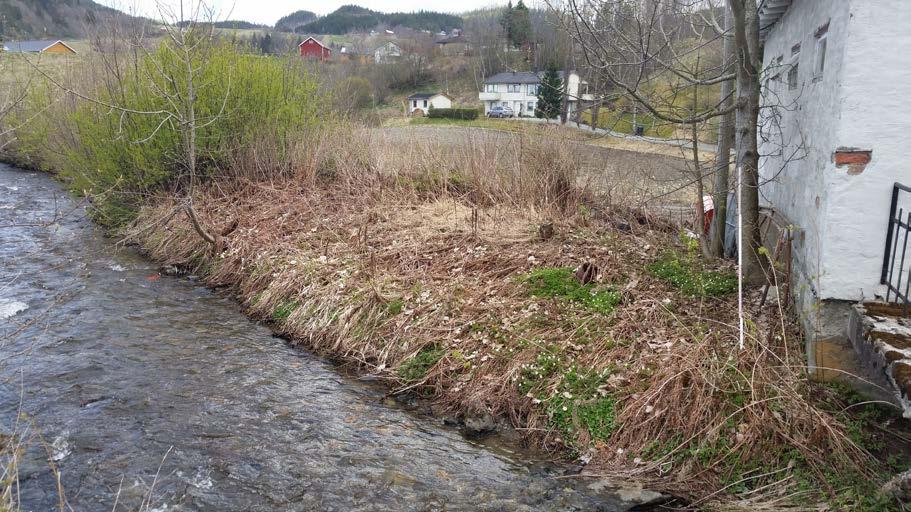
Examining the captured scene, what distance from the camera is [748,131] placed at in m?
6.34

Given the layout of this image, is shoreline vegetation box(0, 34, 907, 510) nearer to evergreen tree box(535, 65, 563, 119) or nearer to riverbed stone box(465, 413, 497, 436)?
riverbed stone box(465, 413, 497, 436)

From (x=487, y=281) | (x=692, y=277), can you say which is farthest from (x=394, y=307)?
(x=692, y=277)

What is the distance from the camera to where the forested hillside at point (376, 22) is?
145788 millimetres

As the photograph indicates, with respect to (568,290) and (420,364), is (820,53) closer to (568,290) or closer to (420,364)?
(568,290)

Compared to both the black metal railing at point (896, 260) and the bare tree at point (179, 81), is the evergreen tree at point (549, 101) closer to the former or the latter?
the black metal railing at point (896, 260)

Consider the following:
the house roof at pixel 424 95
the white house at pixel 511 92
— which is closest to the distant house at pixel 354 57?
the house roof at pixel 424 95

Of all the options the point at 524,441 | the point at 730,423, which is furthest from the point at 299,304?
the point at 730,423

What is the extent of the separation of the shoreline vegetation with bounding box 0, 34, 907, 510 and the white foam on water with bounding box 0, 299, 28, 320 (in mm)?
2012

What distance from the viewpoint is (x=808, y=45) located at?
20.0 ft

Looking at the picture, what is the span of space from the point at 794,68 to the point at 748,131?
1.29m

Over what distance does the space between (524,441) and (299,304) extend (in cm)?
387

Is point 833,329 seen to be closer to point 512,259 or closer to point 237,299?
point 512,259

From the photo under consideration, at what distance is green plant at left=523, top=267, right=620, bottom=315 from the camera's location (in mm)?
6523

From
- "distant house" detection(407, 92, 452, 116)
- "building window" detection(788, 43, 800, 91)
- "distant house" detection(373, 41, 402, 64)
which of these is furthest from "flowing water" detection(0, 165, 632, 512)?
"distant house" detection(373, 41, 402, 64)
